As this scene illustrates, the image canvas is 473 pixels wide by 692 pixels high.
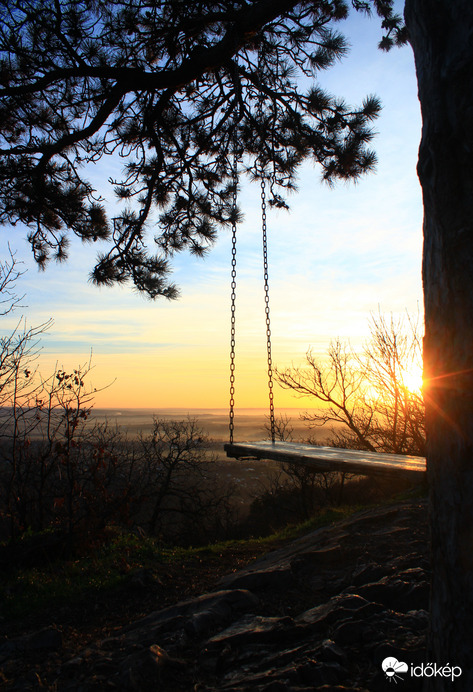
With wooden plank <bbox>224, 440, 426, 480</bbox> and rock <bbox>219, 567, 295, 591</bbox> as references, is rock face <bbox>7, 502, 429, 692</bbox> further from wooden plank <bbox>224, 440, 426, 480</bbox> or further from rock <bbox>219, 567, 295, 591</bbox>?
wooden plank <bbox>224, 440, 426, 480</bbox>

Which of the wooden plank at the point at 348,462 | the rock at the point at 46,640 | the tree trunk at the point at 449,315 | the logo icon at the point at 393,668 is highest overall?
the tree trunk at the point at 449,315

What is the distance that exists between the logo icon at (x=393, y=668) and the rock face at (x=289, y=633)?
21 millimetres

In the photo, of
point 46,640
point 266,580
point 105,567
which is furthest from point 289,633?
point 105,567

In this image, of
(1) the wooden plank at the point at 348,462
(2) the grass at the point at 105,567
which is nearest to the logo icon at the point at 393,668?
(1) the wooden plank at the point at 348,462

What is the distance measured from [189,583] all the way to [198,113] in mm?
5119

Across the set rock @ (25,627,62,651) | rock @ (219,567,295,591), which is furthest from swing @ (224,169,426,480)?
rock @ (25,627,62,651)

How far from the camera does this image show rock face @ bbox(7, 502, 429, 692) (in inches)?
81.7

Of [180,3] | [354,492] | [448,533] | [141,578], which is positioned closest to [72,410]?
[141,578]

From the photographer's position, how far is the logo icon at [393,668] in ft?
6.21

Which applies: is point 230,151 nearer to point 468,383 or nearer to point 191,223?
point 191,223

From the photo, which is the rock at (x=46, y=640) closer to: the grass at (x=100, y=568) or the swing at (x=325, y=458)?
the grass at (x=100, y=568)

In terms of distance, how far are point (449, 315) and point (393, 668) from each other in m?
1.49

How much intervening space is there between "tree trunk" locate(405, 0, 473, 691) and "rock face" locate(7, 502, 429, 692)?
641 millimetres

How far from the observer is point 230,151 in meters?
6.16
